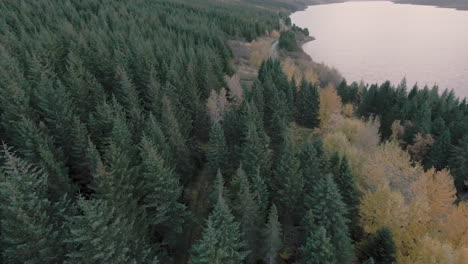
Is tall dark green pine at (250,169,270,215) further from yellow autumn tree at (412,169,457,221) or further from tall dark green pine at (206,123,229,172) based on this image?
yellow autumn tree at (412,169,457,221)

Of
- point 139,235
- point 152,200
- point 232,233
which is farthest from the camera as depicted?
point 152,200

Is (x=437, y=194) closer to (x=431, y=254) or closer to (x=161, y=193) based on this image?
(x=431, y=254)

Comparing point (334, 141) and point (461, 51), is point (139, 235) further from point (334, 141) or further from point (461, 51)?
point (461, 51)

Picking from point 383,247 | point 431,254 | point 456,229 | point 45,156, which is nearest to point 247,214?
point 383,247

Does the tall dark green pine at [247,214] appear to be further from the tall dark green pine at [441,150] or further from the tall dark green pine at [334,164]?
the tall dark green pine at [441,150]

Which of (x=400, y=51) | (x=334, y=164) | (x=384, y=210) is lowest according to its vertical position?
(x=384, y=210)

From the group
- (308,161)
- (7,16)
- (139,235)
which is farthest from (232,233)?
(7,16)
